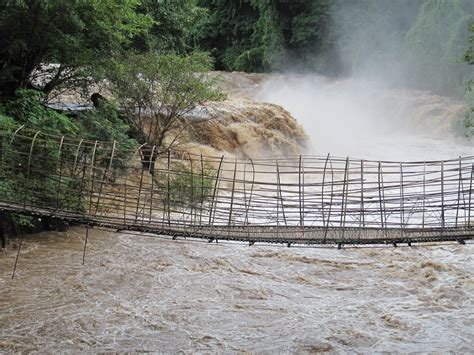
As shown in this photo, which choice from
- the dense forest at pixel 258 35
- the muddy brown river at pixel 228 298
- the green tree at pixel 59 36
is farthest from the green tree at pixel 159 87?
the muddy brown river at pixel 228 298

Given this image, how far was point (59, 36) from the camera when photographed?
7.39m

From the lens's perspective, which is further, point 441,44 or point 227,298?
point 441,44

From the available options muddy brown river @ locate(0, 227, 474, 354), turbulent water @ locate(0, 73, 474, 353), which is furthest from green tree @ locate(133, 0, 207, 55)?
muddy brown river @ locate(0, 227, 474, 354)

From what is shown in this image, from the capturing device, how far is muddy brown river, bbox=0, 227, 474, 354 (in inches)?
173

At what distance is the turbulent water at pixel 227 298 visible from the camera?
4398 millimetres

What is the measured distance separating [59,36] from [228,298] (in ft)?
13.3

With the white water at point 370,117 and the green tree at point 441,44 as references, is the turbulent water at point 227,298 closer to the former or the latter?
the white water at point 370,117

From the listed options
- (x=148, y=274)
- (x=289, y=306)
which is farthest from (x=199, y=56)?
(x=289, y=306)

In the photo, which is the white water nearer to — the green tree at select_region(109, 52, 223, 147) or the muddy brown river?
the green tree at select_region(109, 52, 223, 147)

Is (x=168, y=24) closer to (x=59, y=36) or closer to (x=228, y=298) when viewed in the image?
(x=59, y=36)

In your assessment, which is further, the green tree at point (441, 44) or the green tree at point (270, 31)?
the green tree at point (270, 31)

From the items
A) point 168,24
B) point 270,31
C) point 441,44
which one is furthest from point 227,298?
point 270,31

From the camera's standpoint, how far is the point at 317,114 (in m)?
16.3

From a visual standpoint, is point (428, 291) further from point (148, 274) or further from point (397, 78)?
point (397, 78)
